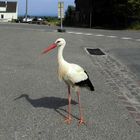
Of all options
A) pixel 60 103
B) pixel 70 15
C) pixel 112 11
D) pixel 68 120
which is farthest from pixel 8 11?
pixel 68 120

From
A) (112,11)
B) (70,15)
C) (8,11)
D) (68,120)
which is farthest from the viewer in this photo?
(8,11)

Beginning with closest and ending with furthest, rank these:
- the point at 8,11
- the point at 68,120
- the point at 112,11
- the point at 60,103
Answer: the point at 68,120
the point at 60,103
the point at 112,11
the point at 8,11

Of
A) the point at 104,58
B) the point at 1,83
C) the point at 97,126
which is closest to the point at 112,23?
the point at 104,58

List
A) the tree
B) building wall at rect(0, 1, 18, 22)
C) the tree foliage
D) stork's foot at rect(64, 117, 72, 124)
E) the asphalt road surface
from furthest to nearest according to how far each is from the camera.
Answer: building wall at rect(0, 1, 18, 22) < the tree < the tree foliage < stork's foot at rect(64, 117, 72, 124) < the asphalt road surface

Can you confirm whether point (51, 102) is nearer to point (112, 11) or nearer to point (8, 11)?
point (112, 11)

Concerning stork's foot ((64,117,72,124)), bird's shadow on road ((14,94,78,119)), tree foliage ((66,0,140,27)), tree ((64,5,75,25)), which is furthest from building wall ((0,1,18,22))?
stork's foot ((64,117,72,124))

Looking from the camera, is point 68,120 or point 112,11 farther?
point 112,11

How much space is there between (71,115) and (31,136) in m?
1.49

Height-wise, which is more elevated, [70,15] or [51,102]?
[70,15]

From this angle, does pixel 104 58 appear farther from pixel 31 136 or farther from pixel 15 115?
pixel 31 136

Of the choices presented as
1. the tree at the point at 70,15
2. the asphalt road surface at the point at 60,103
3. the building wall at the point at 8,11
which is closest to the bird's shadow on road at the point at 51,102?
the asphalt road surface at the point at 60,103

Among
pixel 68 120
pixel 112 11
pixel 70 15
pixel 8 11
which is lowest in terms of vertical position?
pixel 68 120

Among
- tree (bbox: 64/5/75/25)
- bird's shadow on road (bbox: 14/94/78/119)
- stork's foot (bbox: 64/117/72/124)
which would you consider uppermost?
tree (bbox: 64/5/75/25)

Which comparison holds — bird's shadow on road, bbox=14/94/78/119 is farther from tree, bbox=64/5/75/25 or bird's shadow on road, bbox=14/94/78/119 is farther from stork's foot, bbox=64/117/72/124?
tree, bbox=64/5/75/25
